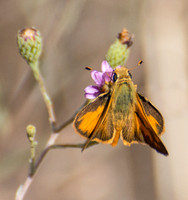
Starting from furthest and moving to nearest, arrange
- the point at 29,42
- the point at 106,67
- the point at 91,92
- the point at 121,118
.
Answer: the point at 29,42 < the point at 106,67 < the point at 91,92 < the point at 121,118

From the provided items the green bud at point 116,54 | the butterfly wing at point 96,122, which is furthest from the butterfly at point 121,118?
the green bud at point 116,54

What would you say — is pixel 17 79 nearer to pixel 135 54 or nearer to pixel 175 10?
pixel 135 54

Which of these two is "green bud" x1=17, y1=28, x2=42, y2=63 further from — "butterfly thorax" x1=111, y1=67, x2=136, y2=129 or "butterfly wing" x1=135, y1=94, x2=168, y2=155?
"butterfly wing" x1=135, y1=94, x2=168, y2=155

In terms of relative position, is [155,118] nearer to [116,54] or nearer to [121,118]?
[121,118]

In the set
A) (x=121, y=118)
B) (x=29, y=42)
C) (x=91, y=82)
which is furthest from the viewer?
(x=91, y=82)

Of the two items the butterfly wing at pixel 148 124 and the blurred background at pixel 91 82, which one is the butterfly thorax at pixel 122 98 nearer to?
the butterfly wing at pixel 148 124

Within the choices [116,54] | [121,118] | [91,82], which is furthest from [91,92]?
[91,82]
